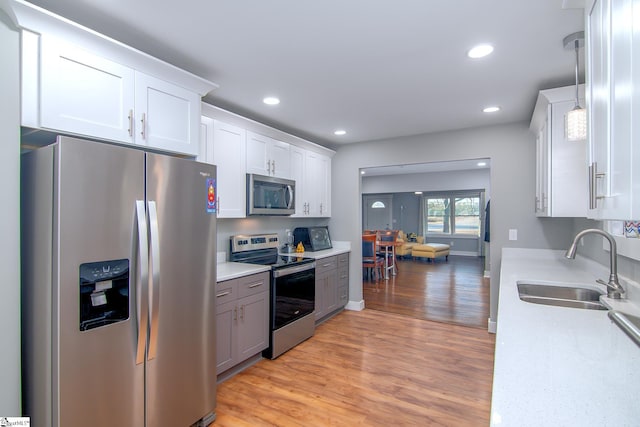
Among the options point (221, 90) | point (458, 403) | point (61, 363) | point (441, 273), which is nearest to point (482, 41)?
point (221, 90)

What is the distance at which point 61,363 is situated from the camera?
1.44m

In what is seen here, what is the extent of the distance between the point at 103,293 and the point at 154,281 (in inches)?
9.1

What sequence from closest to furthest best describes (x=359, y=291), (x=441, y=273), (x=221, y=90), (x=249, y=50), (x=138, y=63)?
(x=138, y=63) < (x=249, y=50) < (x=221, y=90) < (x=359, y=291) < (x=441, y=273)

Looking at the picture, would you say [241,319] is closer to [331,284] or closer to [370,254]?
[331,284]

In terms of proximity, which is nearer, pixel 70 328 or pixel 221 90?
pixel 70 328

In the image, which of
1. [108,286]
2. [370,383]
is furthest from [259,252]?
[108,286]

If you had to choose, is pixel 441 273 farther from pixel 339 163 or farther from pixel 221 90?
pixel 221 90

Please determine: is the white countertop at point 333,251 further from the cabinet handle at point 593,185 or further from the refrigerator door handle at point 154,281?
the cabinet handle at point 593,185

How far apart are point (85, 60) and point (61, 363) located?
1.54 m

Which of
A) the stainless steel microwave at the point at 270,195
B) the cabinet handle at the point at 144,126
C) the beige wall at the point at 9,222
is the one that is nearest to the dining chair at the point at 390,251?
the stainless steel microwave at the point at 270,195

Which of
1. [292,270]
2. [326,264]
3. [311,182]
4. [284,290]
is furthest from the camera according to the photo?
[311,182]

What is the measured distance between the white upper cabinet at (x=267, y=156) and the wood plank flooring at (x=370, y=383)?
1925 millimetres

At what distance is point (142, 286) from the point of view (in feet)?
5.58

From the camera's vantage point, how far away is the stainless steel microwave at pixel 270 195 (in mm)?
3305
